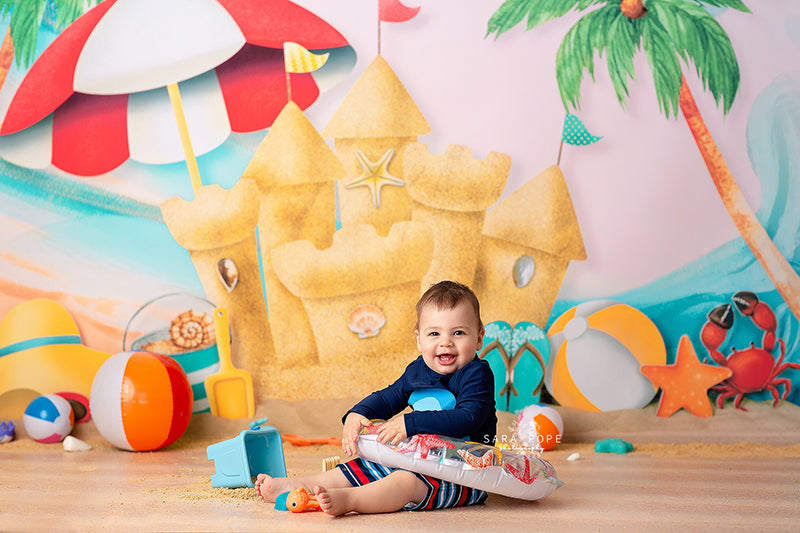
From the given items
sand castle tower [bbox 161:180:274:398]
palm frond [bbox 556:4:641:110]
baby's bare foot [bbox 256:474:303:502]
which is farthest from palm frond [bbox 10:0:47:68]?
baby's bare foot [bbox 256:474:303:502]

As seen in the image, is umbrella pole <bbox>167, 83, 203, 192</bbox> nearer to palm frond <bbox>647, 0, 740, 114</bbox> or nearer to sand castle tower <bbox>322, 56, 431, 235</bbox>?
sand castle tower <bbox>322, 56, 431, 235</bbox>

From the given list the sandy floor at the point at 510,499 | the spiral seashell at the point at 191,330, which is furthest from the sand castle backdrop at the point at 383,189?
the sandy floor at the point at 510,499

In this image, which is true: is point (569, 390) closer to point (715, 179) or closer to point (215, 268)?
point (715, 179)

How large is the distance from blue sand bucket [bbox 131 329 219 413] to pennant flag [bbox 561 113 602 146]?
5.74ft

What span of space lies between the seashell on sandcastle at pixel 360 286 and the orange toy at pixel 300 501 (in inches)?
57.4

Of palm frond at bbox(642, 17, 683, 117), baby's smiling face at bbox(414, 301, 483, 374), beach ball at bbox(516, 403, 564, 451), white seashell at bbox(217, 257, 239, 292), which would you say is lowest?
beach ball at bbox(516, 403, 564, 451)

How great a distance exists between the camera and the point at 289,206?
10.6 ft

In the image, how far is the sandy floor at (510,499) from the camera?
1.64 metres

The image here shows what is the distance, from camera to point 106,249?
10.5 feet

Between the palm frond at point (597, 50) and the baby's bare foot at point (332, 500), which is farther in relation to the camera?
the palm frond at point (597, 50)

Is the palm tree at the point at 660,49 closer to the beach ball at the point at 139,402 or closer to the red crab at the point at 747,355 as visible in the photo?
the red crab at the point at 747,355

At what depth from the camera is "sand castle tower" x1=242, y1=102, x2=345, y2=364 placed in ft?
10.5

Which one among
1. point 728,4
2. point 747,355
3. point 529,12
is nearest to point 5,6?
point 529,12

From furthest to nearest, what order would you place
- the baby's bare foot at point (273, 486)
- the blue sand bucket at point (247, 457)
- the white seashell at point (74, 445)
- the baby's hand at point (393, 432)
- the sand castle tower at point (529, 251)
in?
the sand castle tower at point (529, 251) → the white seashell at point (74, 445) → the blue sand bucket at point (247, 457) → the baby's bare foot at point (273, 486) → the baby's hand at point (393, 432)
